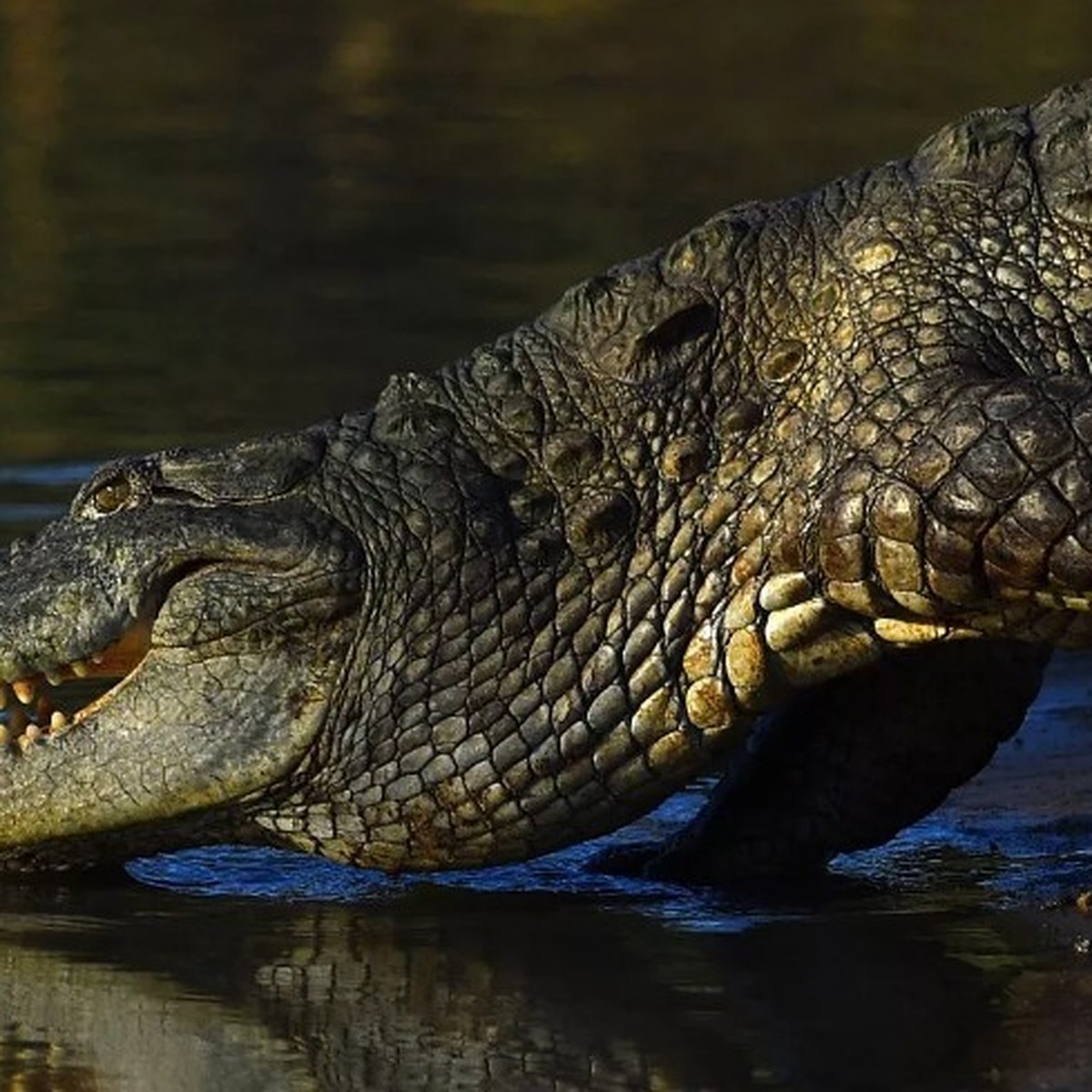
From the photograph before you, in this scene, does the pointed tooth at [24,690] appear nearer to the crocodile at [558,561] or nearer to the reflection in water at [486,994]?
the crocodile at [558,561]

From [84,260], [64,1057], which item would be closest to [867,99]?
[84,260]

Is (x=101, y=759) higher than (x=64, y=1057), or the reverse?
(x=101, y=759)

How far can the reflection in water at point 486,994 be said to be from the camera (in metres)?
5.22

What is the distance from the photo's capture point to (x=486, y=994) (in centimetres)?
569

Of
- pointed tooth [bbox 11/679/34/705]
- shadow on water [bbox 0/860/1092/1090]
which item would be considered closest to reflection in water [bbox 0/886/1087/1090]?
shadow on water [bbox 0/860/1092/1090]

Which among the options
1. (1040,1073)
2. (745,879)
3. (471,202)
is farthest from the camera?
(471,202)

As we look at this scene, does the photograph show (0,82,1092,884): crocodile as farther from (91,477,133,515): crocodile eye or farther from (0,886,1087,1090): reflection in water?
(0,886,1087,1090): reflection in water

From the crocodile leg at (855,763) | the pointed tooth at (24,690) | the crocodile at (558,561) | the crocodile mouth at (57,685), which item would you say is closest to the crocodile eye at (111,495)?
the crocodile at (558,561)

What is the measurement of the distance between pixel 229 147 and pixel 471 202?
8.11 ft

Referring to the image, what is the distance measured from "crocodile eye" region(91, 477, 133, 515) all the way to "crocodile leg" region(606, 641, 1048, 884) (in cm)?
128

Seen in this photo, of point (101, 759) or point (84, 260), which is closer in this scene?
point (101, 759)

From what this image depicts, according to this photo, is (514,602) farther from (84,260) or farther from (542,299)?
(84,260)

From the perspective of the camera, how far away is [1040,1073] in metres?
5.04

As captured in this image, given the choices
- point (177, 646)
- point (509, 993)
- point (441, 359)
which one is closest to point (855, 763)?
point (509, 993)
